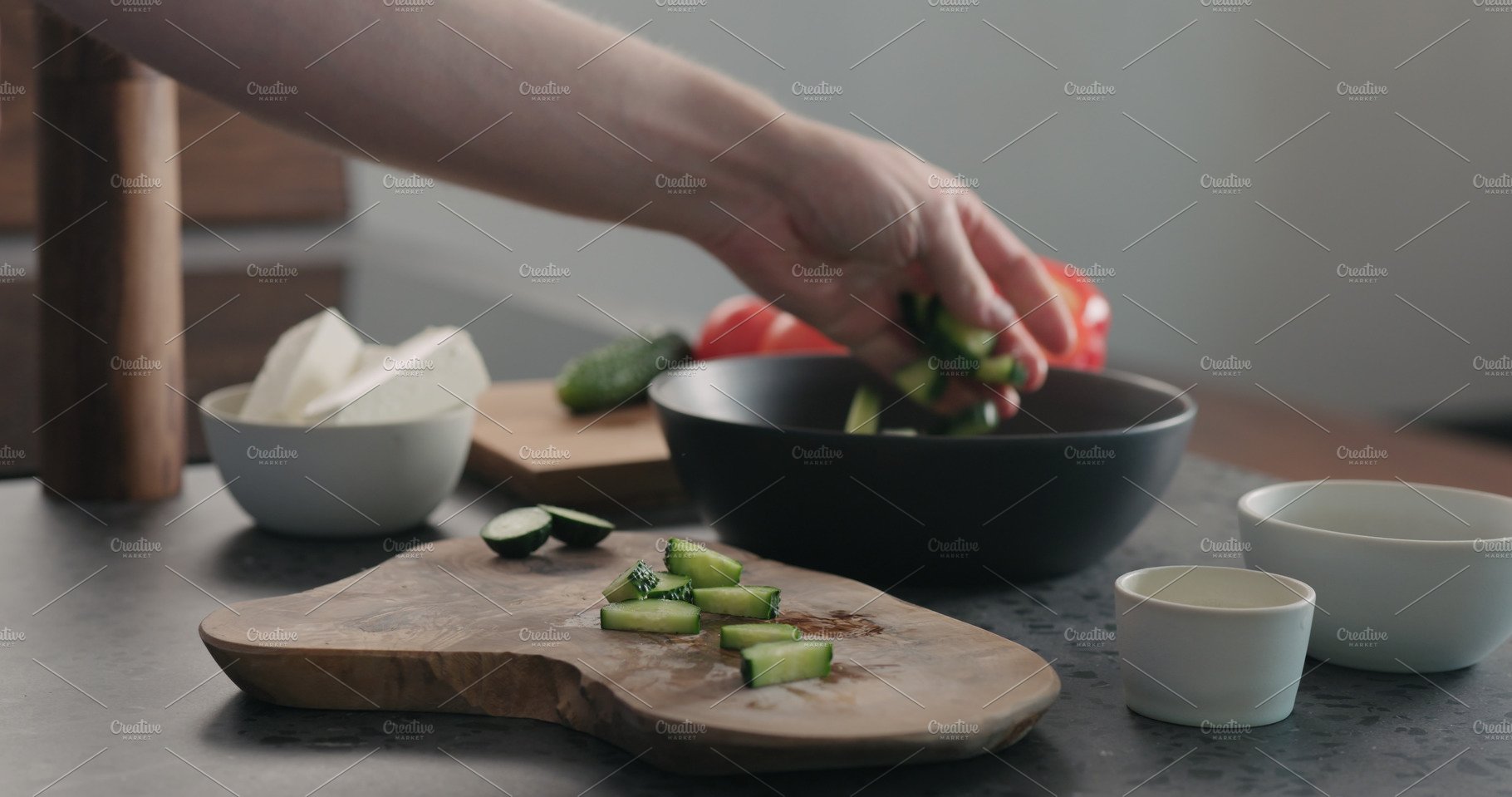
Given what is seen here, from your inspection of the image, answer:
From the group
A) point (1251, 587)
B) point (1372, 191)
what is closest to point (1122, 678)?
point (1251, 587)

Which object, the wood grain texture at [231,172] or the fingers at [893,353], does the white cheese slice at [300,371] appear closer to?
the fingers at [893,353]

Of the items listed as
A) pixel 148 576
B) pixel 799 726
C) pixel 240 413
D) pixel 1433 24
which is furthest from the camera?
pixel 1433 24

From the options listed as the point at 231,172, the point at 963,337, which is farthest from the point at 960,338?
the point at 231,172

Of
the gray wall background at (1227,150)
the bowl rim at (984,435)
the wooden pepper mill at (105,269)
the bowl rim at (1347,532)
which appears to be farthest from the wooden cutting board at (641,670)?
the gray wall background at (1227,150)

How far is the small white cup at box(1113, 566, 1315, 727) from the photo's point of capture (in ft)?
2.43

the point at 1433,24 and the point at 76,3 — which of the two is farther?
the point at 1433,24

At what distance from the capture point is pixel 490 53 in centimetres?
107

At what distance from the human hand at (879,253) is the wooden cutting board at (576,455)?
0.66 ft

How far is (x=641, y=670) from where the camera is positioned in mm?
752

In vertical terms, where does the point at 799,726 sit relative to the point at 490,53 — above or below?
below

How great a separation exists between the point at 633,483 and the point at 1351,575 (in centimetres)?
66

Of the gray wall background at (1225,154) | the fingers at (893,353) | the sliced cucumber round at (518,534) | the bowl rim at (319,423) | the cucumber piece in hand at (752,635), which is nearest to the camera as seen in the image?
the cucumber piece in hand at (752,635)

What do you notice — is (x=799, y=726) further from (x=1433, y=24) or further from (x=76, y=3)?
(x=1433, y=24)

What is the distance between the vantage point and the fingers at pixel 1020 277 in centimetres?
135
